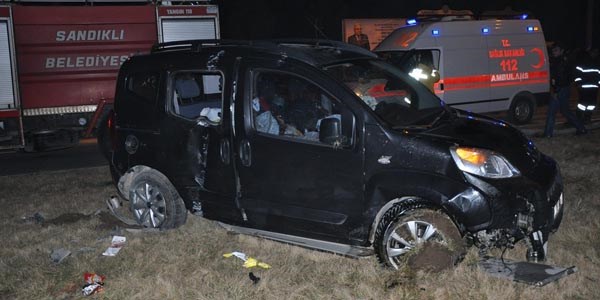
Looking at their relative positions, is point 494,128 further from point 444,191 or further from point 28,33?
point 28,33

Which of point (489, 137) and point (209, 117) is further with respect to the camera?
point (209, 117)

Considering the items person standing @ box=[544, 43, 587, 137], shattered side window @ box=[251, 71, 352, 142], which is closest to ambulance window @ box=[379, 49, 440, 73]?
person standing @ box=[544, 43, 587, 137]

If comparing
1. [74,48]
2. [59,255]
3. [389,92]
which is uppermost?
[74,48]

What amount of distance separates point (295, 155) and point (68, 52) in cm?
913

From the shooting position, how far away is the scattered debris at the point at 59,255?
535cm

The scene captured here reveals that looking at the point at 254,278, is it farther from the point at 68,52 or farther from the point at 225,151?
the point at 68,52

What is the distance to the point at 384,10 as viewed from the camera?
2233 cm

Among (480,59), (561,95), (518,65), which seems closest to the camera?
(561,95)

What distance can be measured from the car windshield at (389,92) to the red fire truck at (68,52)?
28.0ft

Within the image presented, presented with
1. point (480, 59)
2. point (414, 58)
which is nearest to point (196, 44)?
point (414, 58)

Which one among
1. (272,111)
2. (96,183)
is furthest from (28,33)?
(272,111)

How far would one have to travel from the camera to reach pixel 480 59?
43.7 feet

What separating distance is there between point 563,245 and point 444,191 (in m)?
1.44

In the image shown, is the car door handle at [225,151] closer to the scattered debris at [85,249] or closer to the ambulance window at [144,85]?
the ambulance window at [144,85]
